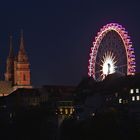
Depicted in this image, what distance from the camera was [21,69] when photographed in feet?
493

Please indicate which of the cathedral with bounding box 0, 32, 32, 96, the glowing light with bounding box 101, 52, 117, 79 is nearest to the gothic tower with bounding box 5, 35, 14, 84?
the cathedral with bounding box 0, 32, 32, 96

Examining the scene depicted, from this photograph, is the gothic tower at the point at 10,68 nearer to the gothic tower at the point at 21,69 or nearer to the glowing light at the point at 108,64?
the gothic tower at the point at 21,69

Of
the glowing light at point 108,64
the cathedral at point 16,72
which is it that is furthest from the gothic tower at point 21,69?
the glowing light at point 108,64

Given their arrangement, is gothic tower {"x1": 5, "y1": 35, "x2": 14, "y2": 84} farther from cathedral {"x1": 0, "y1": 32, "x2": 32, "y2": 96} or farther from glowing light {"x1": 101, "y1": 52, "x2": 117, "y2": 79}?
glowing light {"x1": 101, "y1": 52, "x2": 117, "y2": 79}

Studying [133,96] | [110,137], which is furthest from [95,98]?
[110,137]

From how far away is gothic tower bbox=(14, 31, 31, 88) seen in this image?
14900cm

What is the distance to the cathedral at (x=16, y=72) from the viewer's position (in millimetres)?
149375

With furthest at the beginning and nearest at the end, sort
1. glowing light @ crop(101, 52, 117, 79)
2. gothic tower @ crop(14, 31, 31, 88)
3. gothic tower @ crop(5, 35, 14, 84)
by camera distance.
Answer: gothic tower @ crop(5, 35, 14, 84)
gothic tower @ crop(14, 31, 31, 88)
glowing light @ crop(101, 52, 117, 79)

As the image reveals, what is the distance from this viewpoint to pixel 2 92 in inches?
6166

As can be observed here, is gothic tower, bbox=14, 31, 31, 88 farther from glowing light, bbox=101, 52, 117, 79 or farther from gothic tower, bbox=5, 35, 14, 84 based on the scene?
glowing light, bbox=101, 52, 117, 79

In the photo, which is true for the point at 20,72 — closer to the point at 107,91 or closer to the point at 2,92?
the point at 2,92

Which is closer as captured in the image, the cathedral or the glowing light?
the glowing light

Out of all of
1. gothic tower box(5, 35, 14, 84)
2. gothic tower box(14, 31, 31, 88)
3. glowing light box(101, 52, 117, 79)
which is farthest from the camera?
gothic tower box(5, 35, 14, 84)

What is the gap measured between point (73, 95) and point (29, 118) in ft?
75.2
